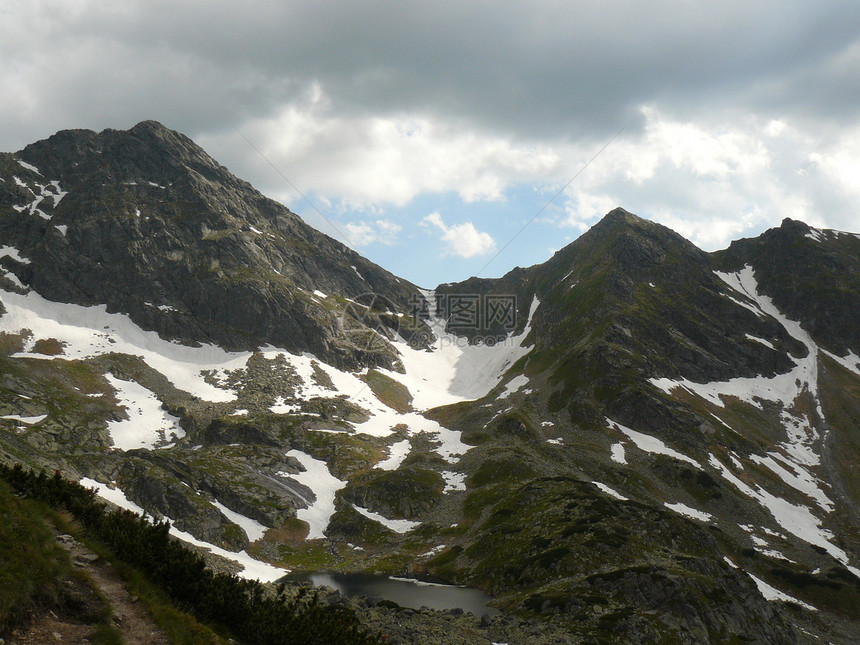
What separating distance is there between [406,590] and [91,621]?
56.3 m

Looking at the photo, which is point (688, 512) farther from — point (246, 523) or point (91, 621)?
point (91, 621)

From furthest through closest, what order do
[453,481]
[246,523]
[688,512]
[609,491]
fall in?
1. [453,481]
2. [609,491]
3. [688,512]
4. [246,523]

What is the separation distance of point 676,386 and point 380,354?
341 ft

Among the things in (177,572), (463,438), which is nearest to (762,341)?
(463,438)

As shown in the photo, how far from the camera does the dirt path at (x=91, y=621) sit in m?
13.3

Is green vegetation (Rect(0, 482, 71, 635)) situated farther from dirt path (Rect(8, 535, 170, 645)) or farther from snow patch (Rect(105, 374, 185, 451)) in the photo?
snow patch (Rect(105, 374, 185, 451))

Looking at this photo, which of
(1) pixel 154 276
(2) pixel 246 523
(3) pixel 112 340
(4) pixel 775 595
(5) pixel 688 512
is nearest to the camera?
(4) pixel 775 595

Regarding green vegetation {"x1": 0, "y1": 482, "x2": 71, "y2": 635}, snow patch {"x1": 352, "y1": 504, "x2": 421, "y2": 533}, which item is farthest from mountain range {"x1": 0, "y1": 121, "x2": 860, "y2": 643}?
green vegetation {"x1": 0, "y1": 482, "x2": 71, "y2": 635}

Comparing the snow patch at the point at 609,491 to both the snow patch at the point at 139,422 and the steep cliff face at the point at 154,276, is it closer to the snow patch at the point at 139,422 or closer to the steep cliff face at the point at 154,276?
the snow patch at the point at 139,422

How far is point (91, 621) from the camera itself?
14484 mm

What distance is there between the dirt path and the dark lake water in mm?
46400

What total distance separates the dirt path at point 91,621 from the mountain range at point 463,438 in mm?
34336

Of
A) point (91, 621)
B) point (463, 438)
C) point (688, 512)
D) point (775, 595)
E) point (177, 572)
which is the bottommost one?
point (177, 572)

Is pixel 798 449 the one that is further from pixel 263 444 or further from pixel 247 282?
pixel 247 282
